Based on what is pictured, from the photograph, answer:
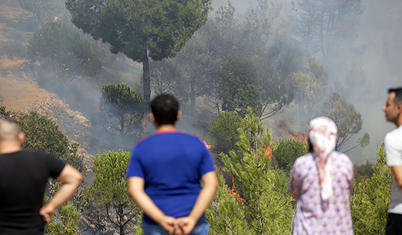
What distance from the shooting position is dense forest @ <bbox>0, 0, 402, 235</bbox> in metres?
23.8

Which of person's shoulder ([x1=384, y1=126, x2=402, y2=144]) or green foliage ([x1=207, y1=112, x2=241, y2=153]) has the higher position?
person's shoulder ([x1=384, y1=126, x2=402, y2=144])

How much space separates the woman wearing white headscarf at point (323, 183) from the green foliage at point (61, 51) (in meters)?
37.1

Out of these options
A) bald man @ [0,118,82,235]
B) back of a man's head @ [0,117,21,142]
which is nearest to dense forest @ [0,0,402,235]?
bald man @ [0,118,82,235]

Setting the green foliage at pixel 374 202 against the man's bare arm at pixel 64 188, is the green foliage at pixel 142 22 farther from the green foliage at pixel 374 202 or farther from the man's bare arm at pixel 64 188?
the man's bare arm at pixel 64 188

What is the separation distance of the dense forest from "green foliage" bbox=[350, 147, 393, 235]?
0.09 m

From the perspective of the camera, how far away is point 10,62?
38312mm

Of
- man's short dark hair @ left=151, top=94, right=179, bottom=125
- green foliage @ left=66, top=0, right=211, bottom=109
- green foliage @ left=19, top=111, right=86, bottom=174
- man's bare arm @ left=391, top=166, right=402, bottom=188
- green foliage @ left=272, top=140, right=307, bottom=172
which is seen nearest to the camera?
man's short dark hair @ left=151, top=94, right=179, bottom=125

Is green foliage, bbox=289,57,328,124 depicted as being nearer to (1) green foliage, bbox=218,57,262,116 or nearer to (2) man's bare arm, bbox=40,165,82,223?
(1) green foliage, bbox=218,57,262,116

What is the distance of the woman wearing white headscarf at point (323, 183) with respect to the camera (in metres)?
2.62

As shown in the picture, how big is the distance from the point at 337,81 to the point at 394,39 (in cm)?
2289

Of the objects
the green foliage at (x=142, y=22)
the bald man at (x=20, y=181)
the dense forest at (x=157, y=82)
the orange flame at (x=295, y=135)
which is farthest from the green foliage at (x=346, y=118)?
the bald man at (x=20, y=181)

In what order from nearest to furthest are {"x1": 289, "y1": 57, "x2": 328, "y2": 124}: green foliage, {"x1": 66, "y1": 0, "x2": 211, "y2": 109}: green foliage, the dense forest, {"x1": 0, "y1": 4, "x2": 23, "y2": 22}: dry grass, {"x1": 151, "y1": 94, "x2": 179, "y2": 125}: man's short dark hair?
1. {"x1": 151, "y1": 94, "x2": 179, "y2": 125}: man's short dark hair
2. the dense forest
3. {"x1": 66, "y1": 0, "x2": 211, "y2": 109}: green foliage
4. {"x1": 289, "y1": 57, "x2": 328, "y2": 124}: green foliage
5. {"x1": 0, "y1": 4, "x2": 23, "y2": 22}: dry grass

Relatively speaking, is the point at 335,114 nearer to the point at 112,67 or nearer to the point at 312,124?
the point at 112,67

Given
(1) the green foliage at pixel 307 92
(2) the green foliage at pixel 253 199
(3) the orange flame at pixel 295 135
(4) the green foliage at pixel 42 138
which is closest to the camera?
(2) the green foliage at pixel 253 199
